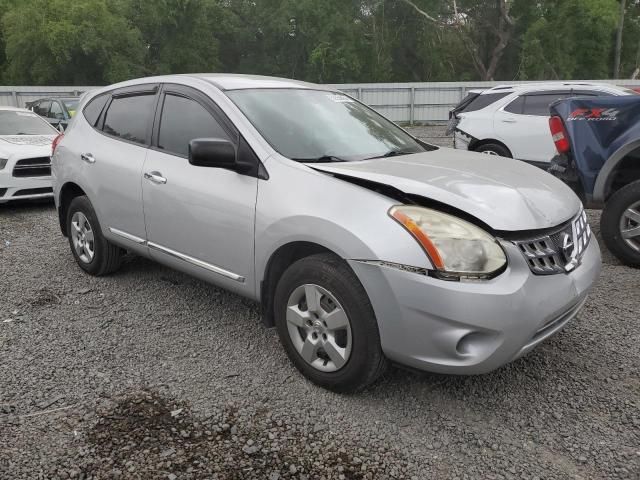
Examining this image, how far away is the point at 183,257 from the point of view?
3.74m

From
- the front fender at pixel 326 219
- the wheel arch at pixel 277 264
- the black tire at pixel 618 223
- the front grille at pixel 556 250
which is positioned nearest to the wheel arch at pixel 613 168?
the black tire at pixel 618 223

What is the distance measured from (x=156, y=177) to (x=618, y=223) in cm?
387

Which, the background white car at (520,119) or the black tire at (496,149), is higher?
the background white car at (520,119)

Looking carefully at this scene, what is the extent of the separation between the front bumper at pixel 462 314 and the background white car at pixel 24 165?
667cm

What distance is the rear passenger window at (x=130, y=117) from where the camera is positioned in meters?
4.17

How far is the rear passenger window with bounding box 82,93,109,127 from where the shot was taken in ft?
15.6

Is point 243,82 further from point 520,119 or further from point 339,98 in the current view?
point 520,119

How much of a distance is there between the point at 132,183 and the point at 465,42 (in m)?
41.6

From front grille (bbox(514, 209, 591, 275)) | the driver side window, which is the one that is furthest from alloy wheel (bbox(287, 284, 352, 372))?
the driver side window

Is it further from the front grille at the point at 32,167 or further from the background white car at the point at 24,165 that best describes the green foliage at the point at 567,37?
the front grille at the point at 32,167

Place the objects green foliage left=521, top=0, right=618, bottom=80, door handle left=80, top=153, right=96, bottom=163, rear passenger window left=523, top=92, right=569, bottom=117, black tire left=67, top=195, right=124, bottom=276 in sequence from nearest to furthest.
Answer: door handle left=80, top=153, right=96, bottom=163, black tire left=67, top=195, right=124, bottom=276, rear passenger window left=523, top=92, right=569, bottom=117, green foliage left=521, top=0, right=618, bottom=80

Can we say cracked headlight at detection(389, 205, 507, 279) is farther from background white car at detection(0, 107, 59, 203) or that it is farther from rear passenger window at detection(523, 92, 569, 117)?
background white car at detection(0, 107, 59, 203)

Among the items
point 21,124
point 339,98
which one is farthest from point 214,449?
point 21,124

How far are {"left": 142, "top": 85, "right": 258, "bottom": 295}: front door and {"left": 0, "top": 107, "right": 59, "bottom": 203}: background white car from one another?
15.2ft
